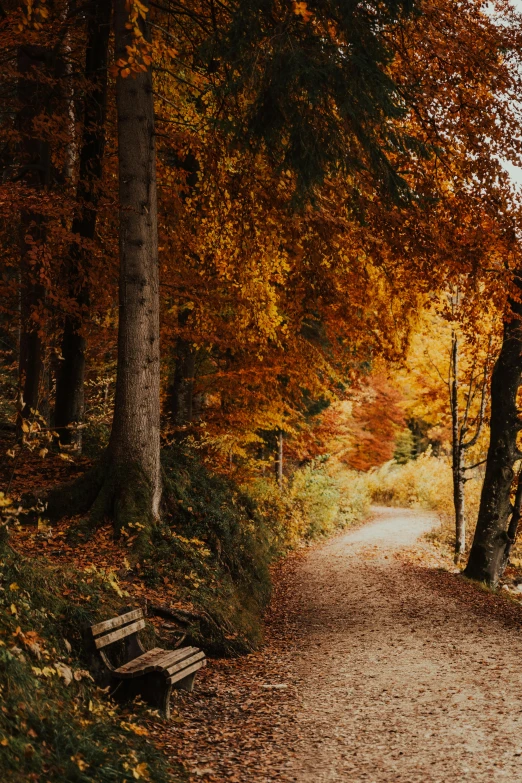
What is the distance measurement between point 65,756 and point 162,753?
3.73 ft

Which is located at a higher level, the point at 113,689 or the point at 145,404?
the point at 145,404

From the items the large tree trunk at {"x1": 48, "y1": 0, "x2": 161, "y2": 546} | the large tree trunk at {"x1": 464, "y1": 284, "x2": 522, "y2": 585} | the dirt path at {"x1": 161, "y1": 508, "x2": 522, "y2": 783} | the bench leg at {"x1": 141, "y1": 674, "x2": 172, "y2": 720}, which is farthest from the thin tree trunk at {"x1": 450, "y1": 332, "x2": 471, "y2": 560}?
the bench leg at {"x1": 141, "y1": 674, "x2": 172, "y2": 720}

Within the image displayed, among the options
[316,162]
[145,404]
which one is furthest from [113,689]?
[316,162]

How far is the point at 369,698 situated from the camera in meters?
6.38

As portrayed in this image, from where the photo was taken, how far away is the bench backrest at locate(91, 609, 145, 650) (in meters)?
5.26

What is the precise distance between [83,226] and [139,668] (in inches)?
317

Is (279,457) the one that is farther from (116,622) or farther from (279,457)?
(116,622)

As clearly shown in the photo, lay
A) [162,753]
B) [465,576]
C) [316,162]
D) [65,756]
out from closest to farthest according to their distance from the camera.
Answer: [65,756]
[162,753]
[316,162]
[465,576]

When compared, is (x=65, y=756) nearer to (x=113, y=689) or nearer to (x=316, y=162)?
(x=113, y=689)

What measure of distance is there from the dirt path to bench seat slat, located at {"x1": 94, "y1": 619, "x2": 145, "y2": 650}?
77 centimetres

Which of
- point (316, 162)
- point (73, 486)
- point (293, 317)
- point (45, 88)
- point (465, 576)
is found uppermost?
point (45, 88)

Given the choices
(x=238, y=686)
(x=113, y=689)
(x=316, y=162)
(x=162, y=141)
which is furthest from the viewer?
(x=162, y=141)

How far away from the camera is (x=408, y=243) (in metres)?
9.73

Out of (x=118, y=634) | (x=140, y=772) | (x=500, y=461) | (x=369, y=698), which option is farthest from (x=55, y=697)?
(x=500, y=461)
